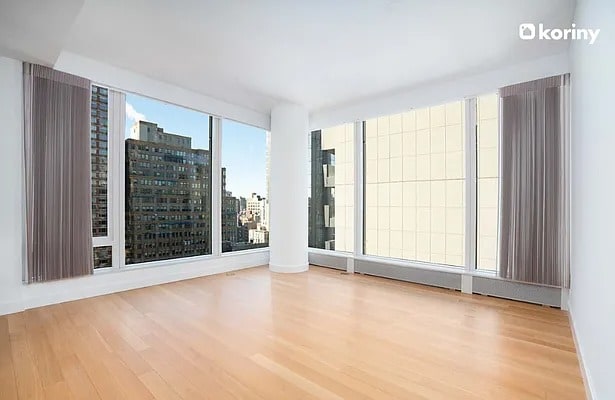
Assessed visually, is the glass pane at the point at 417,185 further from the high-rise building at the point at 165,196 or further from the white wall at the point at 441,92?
the high-rise building at the point at 165,196

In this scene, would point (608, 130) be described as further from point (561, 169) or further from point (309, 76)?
point (309, 76)

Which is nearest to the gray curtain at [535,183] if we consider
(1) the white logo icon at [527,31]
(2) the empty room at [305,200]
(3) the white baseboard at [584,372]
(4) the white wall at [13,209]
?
(2) the empty room at [305,200]

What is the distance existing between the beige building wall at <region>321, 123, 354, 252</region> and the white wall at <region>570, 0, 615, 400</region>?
11.6 ft

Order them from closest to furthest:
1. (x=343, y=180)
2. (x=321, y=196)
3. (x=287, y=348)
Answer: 1. (x=287, y=348)
2. (x=343, y=180)
3. (x=321, y=196)

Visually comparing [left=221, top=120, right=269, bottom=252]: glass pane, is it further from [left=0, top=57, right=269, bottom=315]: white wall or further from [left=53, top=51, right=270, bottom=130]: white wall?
[left=0, top=57, right=269, bottom=315]: white wall

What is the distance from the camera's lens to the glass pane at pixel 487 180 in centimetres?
407

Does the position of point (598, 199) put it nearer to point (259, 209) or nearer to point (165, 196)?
point (165, 196)

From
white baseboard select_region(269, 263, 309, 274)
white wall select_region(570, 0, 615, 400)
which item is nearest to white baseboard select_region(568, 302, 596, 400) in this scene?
white wall select_region(570, 0, 615, 400)

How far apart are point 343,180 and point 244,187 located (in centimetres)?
187

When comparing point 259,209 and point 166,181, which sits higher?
point 166,181

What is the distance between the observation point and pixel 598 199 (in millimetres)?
1761

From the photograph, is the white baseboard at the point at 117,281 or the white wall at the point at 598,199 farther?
the white baseboard at the point at 117,281

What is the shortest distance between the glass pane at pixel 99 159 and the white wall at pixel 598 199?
476cm

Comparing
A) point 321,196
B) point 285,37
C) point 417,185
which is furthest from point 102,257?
point 417,185
